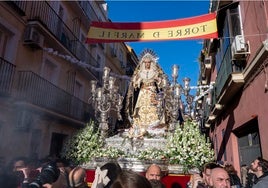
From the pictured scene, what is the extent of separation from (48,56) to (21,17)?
6.87 feet

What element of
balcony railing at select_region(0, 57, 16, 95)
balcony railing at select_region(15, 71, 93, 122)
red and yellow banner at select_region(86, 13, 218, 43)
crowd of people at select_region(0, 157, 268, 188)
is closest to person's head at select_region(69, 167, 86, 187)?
crowd of people at select_region(0, 157, 268, 188)

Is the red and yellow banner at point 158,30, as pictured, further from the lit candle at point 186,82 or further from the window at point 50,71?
the window at point 50,71

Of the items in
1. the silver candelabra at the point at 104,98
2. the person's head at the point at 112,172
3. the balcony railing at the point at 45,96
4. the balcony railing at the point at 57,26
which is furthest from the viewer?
the balcony railing at the point at 57,26

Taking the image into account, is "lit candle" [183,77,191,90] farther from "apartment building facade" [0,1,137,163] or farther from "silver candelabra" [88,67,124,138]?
"apartment building facade" [0,1,137,163]

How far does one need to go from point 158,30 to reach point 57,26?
611 centimetres

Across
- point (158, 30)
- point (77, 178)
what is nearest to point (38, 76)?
point (158, 30)

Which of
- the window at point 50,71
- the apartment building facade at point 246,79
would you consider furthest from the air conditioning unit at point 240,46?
the window at point 50,71

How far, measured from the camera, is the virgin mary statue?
8.54 meters

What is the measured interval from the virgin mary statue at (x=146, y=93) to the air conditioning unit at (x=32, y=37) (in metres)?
3.80

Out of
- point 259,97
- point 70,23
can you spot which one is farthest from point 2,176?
point 70,23

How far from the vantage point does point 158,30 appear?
7203 mm

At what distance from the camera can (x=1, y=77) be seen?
789 centimetres

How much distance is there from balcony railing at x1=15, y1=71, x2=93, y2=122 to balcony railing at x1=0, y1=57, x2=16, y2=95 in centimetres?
46

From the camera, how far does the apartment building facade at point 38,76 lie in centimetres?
834
